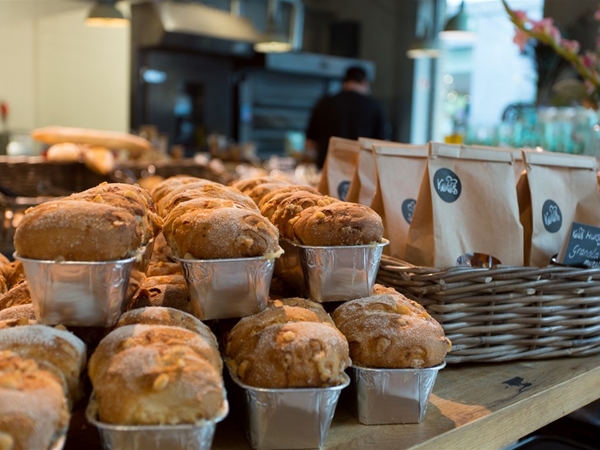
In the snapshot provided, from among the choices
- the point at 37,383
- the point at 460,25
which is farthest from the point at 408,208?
the point at 460,25

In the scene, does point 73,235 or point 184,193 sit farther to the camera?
point 184,193

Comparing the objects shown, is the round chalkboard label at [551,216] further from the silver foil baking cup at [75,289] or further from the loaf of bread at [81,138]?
the loaf of bread at [81,138]

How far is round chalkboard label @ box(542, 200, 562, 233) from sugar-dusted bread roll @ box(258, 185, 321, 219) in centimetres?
58

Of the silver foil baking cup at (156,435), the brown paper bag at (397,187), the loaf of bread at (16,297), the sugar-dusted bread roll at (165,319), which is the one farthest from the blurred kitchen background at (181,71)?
the silver foil baking cup at (156,435)

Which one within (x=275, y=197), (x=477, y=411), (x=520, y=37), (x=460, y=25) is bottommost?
(x=477, y=411)

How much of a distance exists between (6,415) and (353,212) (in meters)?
0.67

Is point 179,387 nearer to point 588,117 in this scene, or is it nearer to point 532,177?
point 532,177

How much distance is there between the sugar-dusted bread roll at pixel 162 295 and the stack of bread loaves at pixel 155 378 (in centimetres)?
20

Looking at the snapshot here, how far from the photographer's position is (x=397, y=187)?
1617mm

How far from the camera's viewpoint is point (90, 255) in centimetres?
93

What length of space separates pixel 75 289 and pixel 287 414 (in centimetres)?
36

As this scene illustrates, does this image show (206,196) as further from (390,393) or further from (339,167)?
(339,167)

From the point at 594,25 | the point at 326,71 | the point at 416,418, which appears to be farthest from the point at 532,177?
the point at 326,71

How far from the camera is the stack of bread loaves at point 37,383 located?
2.38ft
